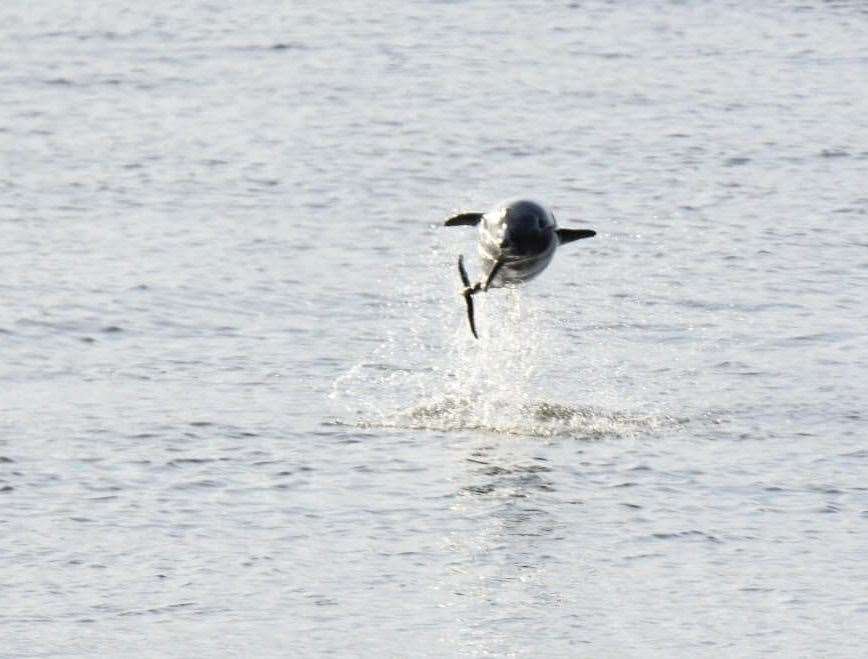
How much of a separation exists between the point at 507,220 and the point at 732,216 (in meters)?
15.5

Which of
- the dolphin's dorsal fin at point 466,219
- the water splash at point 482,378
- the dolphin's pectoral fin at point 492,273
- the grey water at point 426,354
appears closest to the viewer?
the grey water at point 426,354

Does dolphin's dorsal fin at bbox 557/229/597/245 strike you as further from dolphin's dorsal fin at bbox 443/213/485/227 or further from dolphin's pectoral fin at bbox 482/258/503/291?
dolphin's dorsal fin at bbox 443/213/485/227

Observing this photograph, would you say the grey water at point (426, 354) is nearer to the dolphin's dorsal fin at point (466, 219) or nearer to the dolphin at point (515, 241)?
the dolphin at point (515, 241)

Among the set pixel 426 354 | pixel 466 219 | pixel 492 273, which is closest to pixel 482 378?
pixel 426 354

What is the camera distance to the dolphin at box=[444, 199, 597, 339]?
27422 mm

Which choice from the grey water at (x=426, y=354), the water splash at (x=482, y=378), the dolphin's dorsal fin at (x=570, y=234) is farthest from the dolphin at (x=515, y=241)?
the water splash at (x=482, y=378)

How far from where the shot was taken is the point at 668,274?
38062 millimetres

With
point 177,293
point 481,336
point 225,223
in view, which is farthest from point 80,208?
point 481,336

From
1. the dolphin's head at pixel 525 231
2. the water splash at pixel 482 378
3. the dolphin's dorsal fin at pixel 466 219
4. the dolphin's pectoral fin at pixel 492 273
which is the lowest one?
the water splash at pixel 482 378

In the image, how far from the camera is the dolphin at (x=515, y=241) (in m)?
27.4

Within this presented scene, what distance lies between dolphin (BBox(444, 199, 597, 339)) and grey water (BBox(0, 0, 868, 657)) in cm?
221

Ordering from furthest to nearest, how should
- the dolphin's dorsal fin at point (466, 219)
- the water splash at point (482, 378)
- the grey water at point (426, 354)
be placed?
the water splash at point (482, 378) → the dolphin's dorsal fin at point (466, 219) → the grey water at point (426, 354)

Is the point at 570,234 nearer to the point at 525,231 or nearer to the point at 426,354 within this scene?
the point at 525,231

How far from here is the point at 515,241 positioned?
27.4 metres
